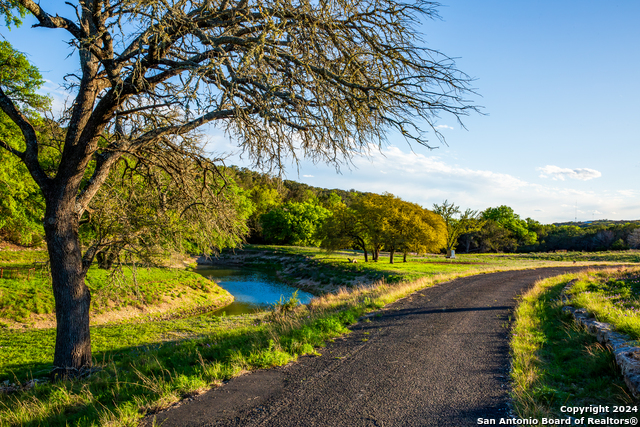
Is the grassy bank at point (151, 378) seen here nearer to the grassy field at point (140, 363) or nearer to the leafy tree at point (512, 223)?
the grassy field at point (140, 363)

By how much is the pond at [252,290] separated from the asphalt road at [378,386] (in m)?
13.2

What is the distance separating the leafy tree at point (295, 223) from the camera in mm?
66375

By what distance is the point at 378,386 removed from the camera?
4.80 m

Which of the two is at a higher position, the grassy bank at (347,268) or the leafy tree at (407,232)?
the leafy tree at (407,232)

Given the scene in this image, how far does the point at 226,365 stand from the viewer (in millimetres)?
5445

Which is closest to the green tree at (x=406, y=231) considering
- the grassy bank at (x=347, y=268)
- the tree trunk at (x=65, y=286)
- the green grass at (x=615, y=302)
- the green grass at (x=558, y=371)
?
the grassy bank at (x=347, y=268)

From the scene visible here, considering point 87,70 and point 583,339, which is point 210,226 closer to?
point 87,70

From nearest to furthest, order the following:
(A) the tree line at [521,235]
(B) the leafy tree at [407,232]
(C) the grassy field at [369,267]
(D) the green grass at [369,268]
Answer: (D) the green grass at [369,268], (C) the grassy field at [369,267], (B) the leafy tree at [407,232], (A) the tree line at [521,235]

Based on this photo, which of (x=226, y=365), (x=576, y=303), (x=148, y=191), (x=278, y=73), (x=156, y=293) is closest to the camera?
(x=226, y=365)

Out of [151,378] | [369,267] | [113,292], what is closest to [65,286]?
[151,378]

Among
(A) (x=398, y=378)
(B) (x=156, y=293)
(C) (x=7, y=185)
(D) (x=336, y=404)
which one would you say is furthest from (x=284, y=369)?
(B) (x=156, y=293)

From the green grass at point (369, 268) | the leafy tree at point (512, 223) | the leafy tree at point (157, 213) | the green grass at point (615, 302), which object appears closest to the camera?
the green grass at point (615, 302)

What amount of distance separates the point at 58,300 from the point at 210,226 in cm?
324

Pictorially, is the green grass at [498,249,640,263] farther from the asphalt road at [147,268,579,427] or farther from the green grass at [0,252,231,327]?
the green grass at [0,252,231,327]
